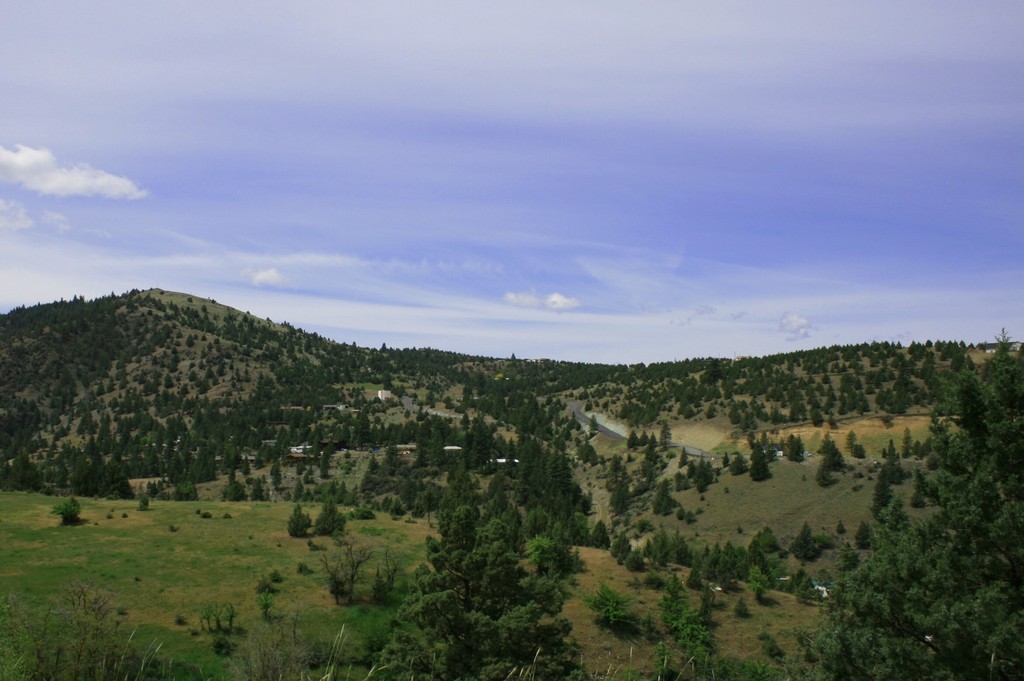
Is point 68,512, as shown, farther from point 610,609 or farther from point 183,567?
point 610,609

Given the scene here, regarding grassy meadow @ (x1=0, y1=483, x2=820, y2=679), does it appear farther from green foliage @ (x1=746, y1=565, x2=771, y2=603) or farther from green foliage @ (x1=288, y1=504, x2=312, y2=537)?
green foliage @ (x1=288, y1=504, x2=312, y2=537)

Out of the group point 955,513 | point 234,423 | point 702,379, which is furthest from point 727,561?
point 234,423

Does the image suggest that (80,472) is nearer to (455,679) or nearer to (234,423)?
(455,679)

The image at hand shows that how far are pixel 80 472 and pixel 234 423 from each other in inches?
3344

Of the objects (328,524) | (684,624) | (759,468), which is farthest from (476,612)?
(759,468)

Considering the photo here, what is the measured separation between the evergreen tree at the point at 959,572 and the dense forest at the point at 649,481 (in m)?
0.04

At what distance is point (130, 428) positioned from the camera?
516 ft

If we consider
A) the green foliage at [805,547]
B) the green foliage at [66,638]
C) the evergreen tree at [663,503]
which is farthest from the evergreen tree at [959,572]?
the evergreen tree at [663,503]

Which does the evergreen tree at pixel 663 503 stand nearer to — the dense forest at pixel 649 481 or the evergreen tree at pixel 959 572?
the dense forest at pixel 649 481

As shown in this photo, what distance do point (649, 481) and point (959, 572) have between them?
88.1 metres

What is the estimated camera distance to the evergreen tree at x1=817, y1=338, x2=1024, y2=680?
1227 centimetres

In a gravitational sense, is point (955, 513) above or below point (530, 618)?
above

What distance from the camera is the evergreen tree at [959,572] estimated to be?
12.3m

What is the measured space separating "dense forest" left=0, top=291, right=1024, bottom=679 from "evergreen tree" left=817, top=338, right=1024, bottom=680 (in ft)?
0.14
